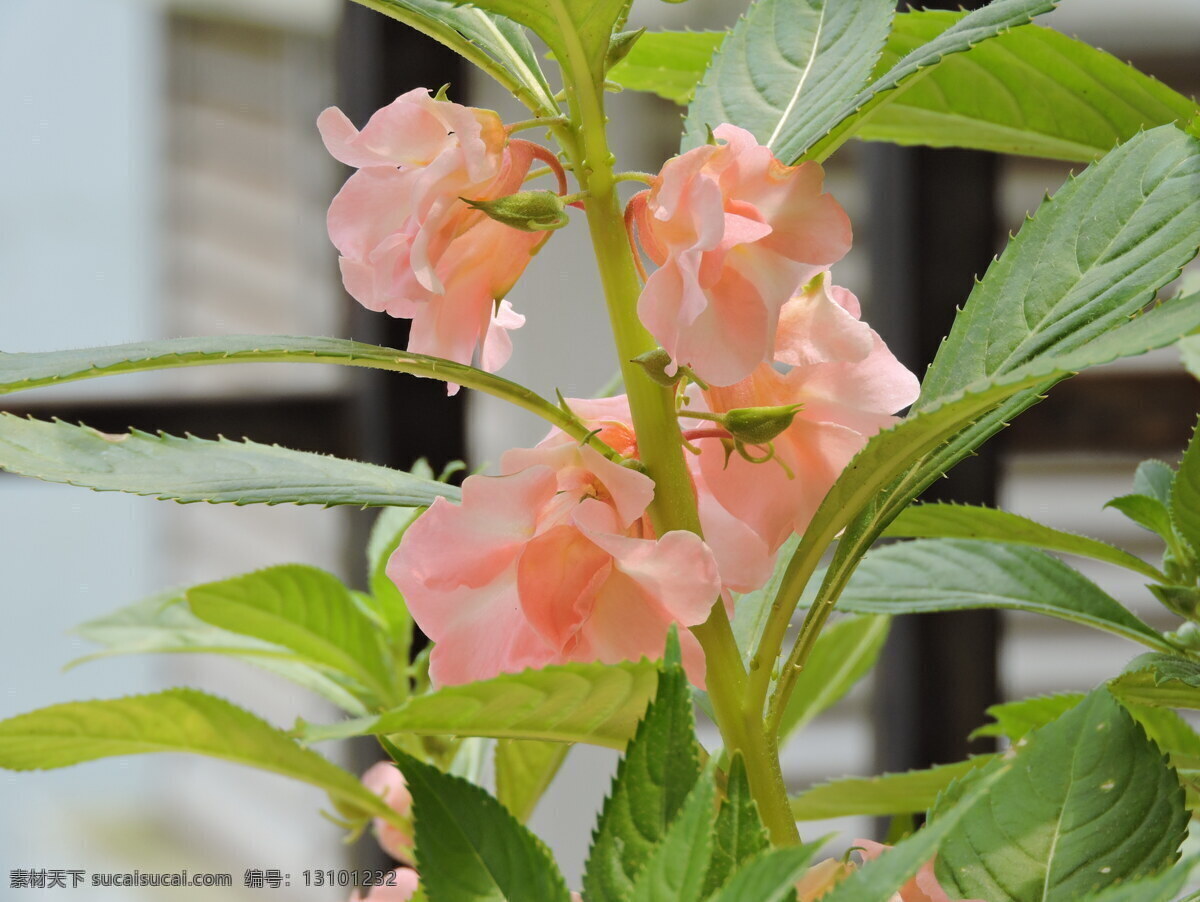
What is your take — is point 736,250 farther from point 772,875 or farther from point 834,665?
point 834,665

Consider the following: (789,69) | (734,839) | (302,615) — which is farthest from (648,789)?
(302,615)

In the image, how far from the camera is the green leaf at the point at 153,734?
448 millimetres

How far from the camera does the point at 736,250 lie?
0.86 feet

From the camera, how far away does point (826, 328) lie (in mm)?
280

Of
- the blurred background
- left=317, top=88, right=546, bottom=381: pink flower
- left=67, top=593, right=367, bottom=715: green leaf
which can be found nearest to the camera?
left=317, top=88, right=546, bottom=381: pink flower

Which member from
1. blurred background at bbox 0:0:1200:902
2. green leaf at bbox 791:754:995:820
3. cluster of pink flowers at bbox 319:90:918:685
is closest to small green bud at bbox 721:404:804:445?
cluster of pink flowers at bbox 319:90:918:685

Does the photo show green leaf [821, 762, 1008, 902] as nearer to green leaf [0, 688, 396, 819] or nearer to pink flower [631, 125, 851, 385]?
pink flower [631, 125, 851, 385]

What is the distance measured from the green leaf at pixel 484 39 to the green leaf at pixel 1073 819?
0.20m

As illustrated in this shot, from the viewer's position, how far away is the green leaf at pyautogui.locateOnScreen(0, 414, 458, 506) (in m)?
0.28

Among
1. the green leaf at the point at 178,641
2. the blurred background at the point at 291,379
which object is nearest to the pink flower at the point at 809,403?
the green leaf at the point at 178,641

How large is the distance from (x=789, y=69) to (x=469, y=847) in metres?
0.24

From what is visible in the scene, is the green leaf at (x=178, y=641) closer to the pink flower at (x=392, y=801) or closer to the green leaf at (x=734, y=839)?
the pink flower at (x=392, y=801)

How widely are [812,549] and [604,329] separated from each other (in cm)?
146

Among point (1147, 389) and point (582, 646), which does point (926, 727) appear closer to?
point (1147, 389)
